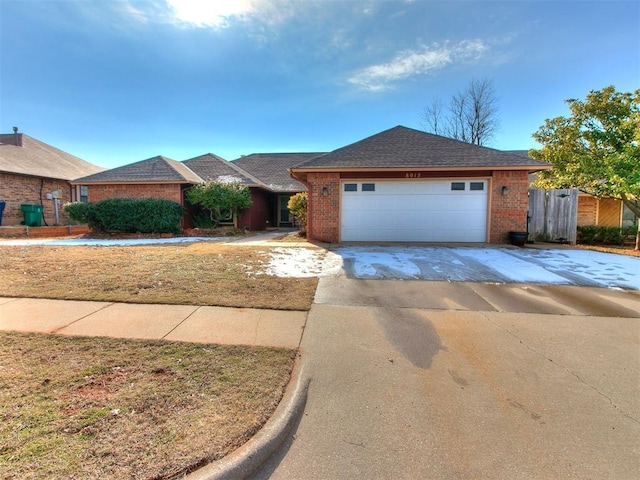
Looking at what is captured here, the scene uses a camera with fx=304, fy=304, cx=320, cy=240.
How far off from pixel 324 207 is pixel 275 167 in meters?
12.8

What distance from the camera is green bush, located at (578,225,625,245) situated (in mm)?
12477

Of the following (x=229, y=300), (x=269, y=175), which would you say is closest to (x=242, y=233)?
(x=269, y=175)

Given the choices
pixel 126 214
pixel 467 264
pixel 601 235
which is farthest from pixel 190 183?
pixel 601 235

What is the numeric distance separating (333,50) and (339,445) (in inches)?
486

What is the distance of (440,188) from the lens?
11.3 metres

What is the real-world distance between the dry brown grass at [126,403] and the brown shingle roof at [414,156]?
9017mm

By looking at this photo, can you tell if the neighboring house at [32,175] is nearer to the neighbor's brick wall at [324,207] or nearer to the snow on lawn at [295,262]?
the neighbor's brick wall at [324,207]

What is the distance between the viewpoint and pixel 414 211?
37.6ft

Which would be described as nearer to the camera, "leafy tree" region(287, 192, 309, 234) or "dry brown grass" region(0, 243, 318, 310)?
"dry brown grass" region(0, 243, 318, 310)

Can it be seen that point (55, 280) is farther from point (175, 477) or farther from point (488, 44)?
point (488, 44)

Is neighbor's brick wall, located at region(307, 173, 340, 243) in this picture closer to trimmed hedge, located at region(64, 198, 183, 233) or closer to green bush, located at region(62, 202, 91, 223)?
trimmed hedge, located at region(64, 198, 183, 233)

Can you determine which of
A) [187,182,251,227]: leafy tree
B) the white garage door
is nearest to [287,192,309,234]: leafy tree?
the white garage door

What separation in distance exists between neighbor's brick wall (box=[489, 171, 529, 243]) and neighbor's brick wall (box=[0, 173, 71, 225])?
24.1 m

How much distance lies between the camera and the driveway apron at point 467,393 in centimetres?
193
